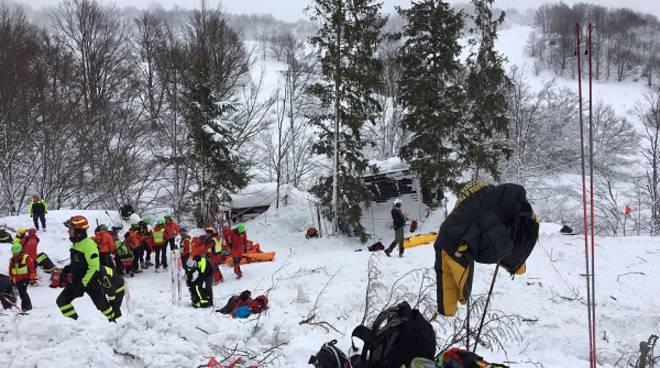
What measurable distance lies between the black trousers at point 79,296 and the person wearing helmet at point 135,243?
7.00 metres

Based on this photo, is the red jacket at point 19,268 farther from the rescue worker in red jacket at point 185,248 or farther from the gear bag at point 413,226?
the gear bag at point 413,226

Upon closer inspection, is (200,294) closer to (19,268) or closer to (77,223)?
(77,223)

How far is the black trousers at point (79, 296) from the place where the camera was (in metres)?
6.50

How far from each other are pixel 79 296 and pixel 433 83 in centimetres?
1685

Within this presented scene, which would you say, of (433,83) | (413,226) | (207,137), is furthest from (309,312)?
(413,226)

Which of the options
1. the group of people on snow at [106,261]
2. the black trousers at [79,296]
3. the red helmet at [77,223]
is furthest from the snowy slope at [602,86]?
the black trousers at [79,296]

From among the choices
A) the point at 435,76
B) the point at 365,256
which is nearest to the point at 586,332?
the point at 365,256

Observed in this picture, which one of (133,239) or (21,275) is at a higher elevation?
(21,275)

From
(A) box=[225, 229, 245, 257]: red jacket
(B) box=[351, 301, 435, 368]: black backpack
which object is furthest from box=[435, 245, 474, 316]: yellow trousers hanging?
(A) box=[225, 229, 245, 257]: red jacket

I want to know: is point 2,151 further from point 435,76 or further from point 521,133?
point 521,133

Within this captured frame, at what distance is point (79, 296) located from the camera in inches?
261

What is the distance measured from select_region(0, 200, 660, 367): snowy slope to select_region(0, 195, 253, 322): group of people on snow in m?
0.41

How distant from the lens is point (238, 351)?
4.89 metres

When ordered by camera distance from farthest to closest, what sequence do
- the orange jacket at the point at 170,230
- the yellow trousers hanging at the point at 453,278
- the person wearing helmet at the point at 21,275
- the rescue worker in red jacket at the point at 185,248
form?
the orange jacket at the point at 170,230
the rescue worker in red jacket at the point at 185,248
the person wearing helmet at the point at 21,275
the yellow trousers hanging at the point at 453,278
